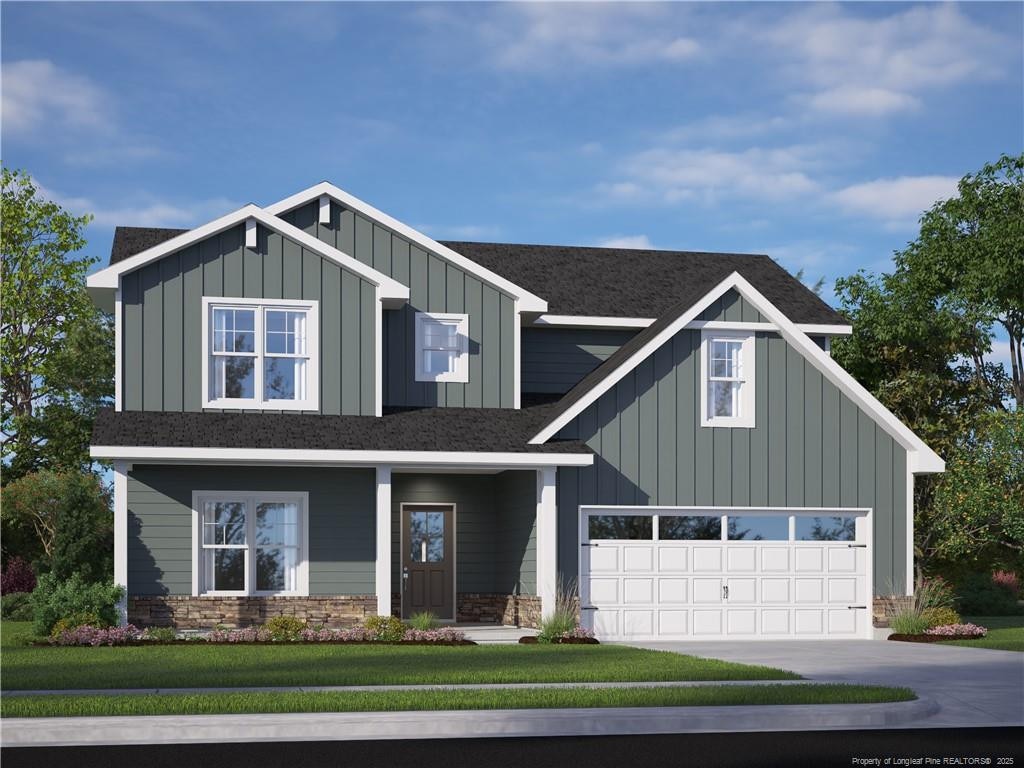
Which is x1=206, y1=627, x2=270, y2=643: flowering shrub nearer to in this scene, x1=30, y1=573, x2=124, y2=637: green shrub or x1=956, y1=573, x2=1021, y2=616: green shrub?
x1=30, y1=573, x2=124, y2=637: green shrub

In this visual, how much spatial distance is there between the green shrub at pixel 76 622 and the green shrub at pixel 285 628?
269 cm

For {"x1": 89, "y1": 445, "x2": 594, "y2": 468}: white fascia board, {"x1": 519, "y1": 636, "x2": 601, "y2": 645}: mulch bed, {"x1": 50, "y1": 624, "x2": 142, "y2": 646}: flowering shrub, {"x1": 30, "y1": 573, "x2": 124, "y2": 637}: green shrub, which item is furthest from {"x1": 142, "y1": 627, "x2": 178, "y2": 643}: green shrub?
{"x1": 519, "y1": 636, "x2": 601, "y2": 645}: mulch bed

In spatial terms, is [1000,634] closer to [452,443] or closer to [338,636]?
[452,443]

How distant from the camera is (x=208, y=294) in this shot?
25.0 meters

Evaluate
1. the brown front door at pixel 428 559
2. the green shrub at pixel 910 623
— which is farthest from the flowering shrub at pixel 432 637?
the green shrub at pixel 910 623

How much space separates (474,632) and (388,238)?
7876mm

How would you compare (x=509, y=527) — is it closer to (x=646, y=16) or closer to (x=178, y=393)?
(x=178, y=393)

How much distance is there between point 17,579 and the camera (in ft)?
123

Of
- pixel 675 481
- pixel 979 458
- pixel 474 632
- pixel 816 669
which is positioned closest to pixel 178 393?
pixel 474 632

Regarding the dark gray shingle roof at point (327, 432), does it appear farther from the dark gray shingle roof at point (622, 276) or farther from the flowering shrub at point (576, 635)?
the dark gray shingle roof at point (622, 276)

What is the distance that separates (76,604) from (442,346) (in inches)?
333

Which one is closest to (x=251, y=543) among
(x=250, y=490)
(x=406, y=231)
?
(x=250, y=490)

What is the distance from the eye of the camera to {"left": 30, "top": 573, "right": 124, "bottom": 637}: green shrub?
2269 centimetres

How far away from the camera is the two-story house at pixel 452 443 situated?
24406 millimetres
